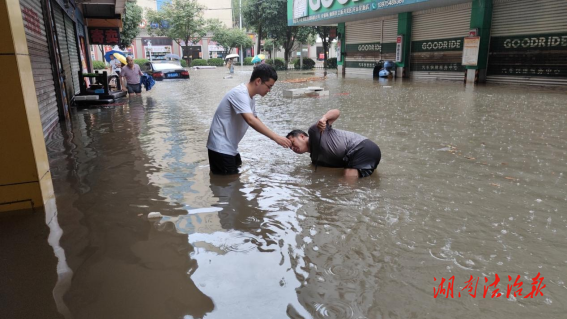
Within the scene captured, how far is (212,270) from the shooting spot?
108 inches

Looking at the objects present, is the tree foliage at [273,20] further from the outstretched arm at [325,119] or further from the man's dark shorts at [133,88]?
the outstretched arm at [325,119]

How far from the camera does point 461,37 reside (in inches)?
791

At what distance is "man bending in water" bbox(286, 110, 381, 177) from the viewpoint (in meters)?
4.81

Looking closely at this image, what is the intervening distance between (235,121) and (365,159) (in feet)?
5.30

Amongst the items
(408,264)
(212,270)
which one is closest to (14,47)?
(212,270)

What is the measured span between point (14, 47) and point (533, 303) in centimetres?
426

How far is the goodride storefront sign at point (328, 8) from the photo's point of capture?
21.4 metres

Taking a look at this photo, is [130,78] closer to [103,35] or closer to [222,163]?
[103,35]

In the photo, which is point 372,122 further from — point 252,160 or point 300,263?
point 300,263

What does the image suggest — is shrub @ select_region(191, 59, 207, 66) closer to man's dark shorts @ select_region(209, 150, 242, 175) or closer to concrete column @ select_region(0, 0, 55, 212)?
man's dark shorts @ select_region(209, 150, 242, 175)

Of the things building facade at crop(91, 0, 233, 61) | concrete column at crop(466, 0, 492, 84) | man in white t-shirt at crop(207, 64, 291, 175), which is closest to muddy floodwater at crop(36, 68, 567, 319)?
man in white t-shirt at crop(207, 64, 291, 175)

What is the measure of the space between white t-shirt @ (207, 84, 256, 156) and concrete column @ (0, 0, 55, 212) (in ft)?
5.78

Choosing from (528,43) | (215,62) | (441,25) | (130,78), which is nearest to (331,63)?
(441,25)

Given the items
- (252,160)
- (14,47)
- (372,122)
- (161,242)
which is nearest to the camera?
(161,242)
